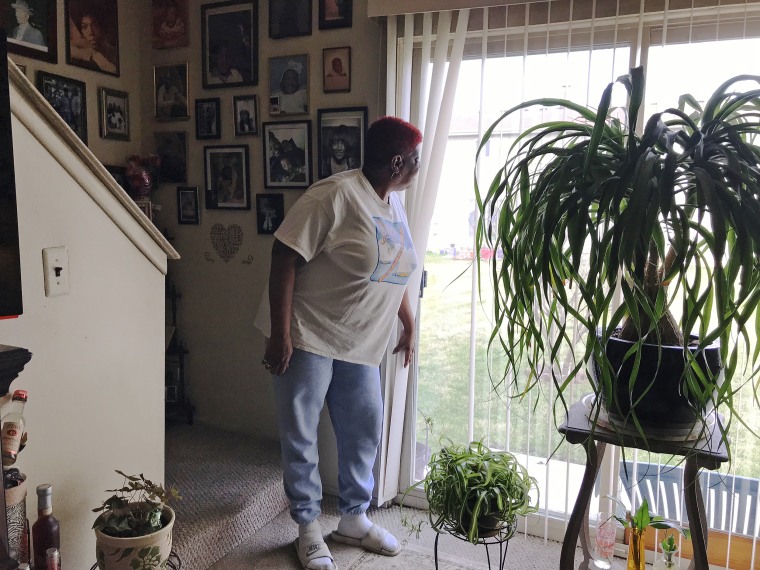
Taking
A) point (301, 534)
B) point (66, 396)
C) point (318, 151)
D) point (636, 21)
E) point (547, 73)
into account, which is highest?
point (636, 21)

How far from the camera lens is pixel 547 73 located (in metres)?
2.13

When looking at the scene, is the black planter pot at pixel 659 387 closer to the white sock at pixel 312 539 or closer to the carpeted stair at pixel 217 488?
the white sock at pixel 312 539

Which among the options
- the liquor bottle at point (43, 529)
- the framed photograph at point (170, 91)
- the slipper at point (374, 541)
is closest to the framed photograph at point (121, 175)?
the framed photograph at point (170, 91)

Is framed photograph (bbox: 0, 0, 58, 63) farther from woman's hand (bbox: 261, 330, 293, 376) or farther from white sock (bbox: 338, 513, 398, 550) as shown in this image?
white sock (bbox: 338, 513, 398, 550)

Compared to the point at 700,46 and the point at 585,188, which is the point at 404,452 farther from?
the point at 700,46

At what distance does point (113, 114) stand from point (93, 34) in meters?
0.34

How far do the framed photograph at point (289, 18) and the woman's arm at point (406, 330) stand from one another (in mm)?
1205

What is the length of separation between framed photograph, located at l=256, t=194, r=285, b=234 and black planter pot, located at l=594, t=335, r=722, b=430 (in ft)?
5.56

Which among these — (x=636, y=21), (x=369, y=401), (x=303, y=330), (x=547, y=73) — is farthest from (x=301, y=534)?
(x=636, y=21)

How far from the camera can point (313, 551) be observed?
2.11 meters

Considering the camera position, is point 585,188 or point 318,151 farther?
point 318,151

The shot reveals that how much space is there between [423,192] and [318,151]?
535 millimetres

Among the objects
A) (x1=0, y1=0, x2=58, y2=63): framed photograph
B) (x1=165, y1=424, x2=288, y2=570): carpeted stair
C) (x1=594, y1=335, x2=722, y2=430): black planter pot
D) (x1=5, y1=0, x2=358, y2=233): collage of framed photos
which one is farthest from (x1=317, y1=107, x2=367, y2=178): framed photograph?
(x1=594, y1=335, x2=722, y2=430): black planter pot

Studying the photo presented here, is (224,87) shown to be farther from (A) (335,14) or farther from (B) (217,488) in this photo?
(B) (217,488)
